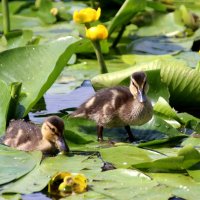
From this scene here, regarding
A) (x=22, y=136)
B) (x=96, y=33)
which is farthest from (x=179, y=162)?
(x=96, y=33)

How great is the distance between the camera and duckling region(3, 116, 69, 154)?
A: 507 cm

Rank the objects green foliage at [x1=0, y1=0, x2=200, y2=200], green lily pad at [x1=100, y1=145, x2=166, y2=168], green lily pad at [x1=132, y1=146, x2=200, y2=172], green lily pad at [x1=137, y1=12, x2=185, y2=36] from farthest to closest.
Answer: green lily pad at [x1=137, y1=12, x2=185, y2=36] < green lily pad at [x1=100, y1=145, x2=166, y2=168] < green lily pad at [x1=132, y1=146, x2=200, y2=172] < green foliage at [x1=0, y1=0, x2=200, y2=200]

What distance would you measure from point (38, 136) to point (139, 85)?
73 centimetres

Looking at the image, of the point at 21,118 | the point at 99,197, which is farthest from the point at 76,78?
the point at 99,197

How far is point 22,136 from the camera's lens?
17.2 feet

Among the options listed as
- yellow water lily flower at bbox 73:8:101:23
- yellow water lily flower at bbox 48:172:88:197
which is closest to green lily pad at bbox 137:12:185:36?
yellow water lily flower at bbox 73:8:101:23

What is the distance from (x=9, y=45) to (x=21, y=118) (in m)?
1.82

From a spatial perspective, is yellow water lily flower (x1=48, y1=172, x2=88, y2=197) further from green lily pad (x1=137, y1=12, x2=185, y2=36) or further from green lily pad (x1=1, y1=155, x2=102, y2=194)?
green lily pad (x1=137, y1=12, x2=185, y2=36)

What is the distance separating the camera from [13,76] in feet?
19.3

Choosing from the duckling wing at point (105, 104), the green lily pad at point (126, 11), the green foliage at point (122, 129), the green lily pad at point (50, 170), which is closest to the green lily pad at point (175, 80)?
the green foliage at point (122, 129)

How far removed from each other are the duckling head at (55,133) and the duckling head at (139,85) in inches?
24.3

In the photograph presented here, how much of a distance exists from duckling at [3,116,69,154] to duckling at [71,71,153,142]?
15.9 inches

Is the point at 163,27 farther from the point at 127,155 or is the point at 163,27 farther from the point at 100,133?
the point at 127,155

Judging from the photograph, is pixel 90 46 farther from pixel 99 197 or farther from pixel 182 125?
pixel 99 197
